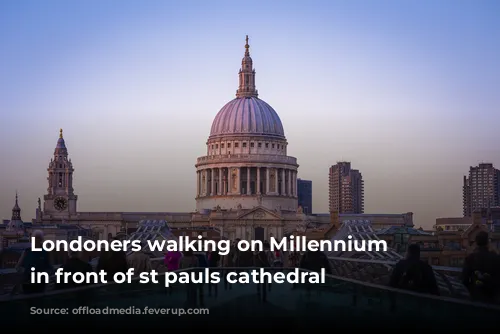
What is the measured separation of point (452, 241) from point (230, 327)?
96145mm

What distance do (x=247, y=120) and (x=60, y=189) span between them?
29381 millimetres

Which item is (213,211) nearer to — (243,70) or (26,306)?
(243,70)

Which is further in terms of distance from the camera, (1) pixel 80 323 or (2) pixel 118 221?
(2) pixel 118 221

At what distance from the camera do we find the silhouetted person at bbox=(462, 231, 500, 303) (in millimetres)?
15234

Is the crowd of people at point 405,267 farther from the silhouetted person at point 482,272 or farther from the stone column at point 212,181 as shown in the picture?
the stone column at point 212,181

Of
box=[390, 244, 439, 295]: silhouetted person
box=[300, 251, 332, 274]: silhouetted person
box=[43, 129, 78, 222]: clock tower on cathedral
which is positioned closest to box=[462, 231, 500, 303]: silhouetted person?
box=[390, 244, 439, 295]: silhouetted person

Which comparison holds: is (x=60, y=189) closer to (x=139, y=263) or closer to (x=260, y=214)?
(x=260, y=214)

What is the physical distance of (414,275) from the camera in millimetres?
16250

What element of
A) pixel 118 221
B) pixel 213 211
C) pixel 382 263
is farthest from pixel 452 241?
pixel 382 263

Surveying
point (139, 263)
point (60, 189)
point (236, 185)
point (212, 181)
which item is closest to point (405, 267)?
point (139, 263)

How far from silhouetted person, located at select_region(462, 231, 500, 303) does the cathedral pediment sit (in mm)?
132824

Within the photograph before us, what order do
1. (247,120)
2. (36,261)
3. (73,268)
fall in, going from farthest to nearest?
1. (247,120)
2. (36,261)
3. (73,268)

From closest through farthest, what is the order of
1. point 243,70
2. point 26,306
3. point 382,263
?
point 26,306 < point 382,263 < point 243,70

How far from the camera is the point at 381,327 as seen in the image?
12609 mm
